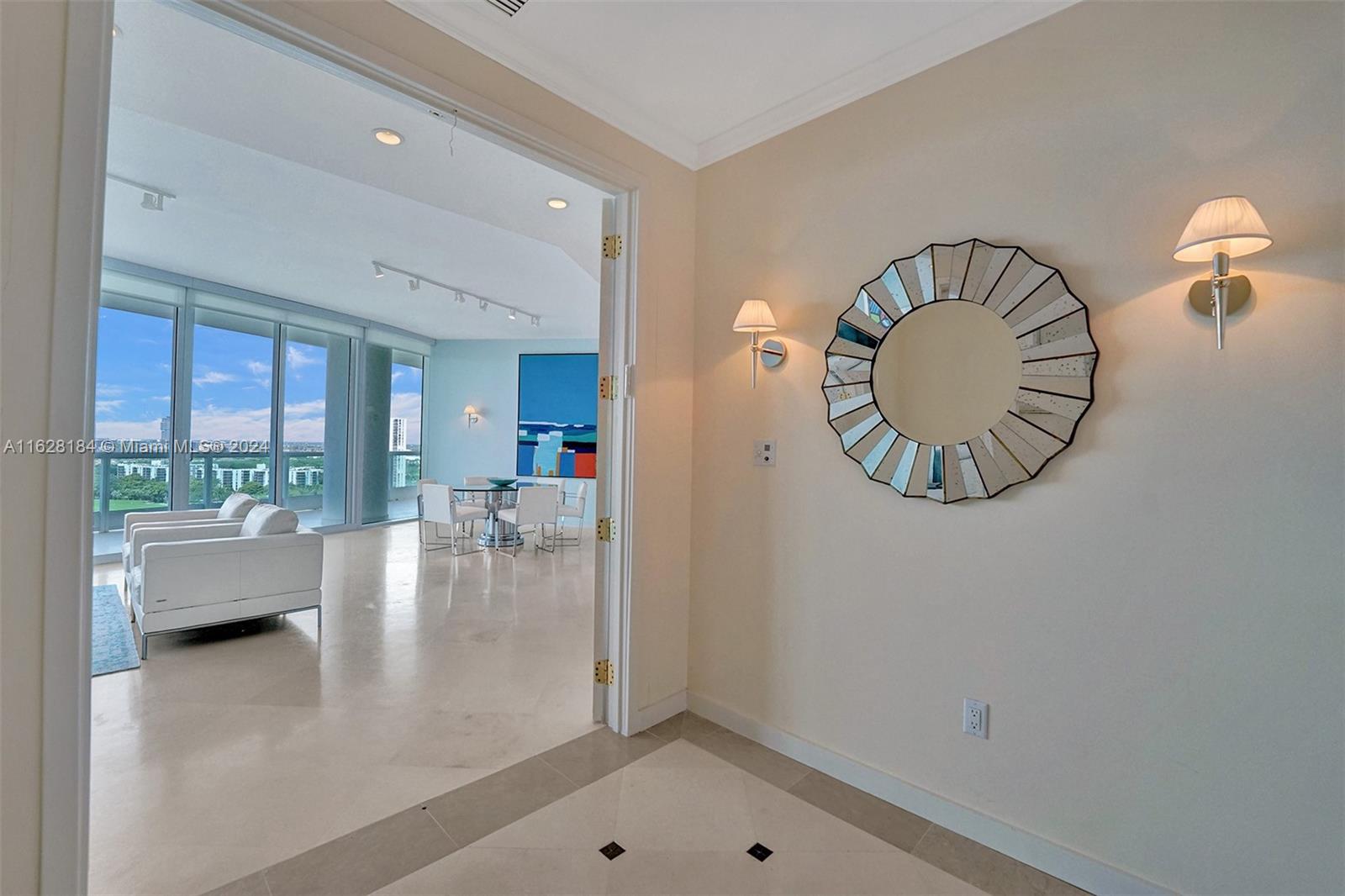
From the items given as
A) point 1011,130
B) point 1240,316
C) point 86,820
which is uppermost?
point 1011,130

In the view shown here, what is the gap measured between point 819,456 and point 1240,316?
1.34m

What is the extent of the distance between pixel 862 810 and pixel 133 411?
25.3 feet

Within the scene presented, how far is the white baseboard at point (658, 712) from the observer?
2744 millimetres

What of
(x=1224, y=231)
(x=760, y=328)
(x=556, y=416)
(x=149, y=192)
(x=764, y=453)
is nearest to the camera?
(x=1224, y=231)

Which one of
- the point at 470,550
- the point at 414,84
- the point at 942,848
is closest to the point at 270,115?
the point at 414,84

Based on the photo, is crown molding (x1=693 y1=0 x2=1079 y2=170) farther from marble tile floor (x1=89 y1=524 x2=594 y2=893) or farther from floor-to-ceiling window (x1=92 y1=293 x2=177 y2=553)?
floor-to-ceiling window (x1=92 y1=293 x2=177 y2=553)

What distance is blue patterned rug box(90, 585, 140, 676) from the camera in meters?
3.41

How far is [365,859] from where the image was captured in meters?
1.88

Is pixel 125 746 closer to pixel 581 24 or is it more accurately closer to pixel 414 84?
pixel 414 84

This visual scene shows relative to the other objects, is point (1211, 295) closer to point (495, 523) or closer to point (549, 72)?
point (549, 72)

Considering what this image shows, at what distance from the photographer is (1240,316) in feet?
5.21

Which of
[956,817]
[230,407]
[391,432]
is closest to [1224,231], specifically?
[956,817]

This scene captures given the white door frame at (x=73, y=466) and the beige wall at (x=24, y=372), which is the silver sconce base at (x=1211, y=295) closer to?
the white door frame at (x=73, y=466)

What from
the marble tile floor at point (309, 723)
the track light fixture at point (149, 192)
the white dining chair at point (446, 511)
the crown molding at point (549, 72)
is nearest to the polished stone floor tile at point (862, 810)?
the marble tile floor at point (309, 723)
